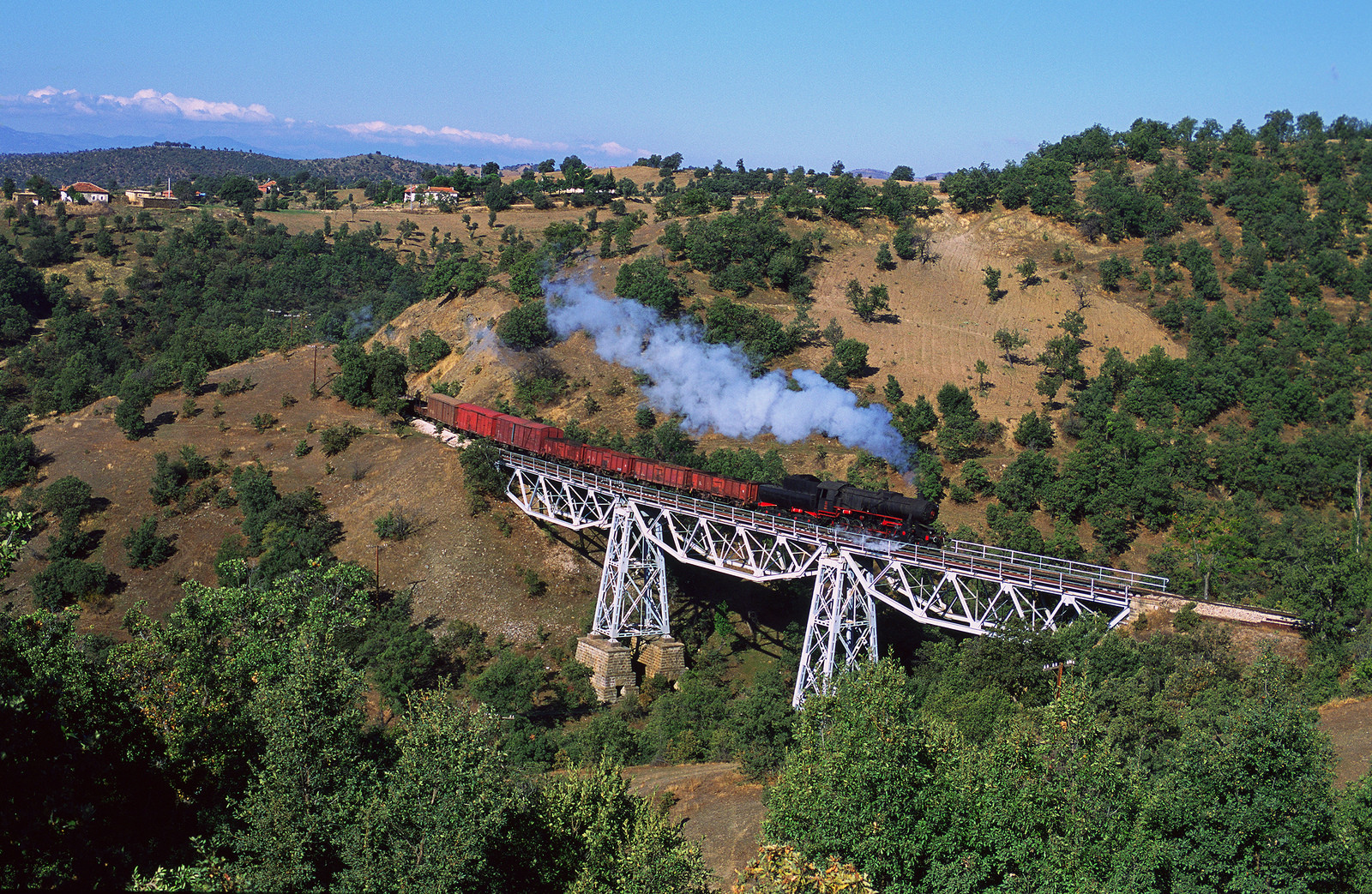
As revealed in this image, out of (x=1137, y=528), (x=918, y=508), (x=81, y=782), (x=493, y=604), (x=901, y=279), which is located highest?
(x=901, y=279)

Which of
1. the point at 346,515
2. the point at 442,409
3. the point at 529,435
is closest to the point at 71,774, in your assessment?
the point at 529,435

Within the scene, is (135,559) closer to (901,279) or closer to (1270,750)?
(1270,750)

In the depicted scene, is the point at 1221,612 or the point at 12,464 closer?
the point at 1221,612

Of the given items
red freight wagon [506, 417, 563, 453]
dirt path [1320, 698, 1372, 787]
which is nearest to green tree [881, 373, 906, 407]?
red freight wagon [506, 417, 563, 453]

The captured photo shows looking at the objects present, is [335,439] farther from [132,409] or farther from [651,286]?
[651,286]

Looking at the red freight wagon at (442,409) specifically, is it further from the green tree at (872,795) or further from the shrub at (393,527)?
the green tree at (872,795)

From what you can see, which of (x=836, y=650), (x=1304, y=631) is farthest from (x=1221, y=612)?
(x=836, y=650)

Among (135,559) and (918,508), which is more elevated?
(918,508)
